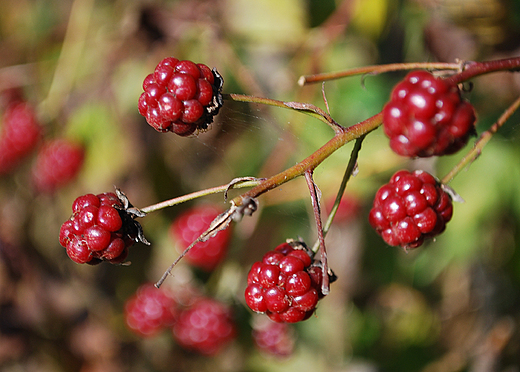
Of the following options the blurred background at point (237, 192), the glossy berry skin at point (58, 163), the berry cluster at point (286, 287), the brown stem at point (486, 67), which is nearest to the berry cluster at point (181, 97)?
the berry cluster at point (286, 287)

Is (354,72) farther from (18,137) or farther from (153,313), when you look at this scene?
(18,137)

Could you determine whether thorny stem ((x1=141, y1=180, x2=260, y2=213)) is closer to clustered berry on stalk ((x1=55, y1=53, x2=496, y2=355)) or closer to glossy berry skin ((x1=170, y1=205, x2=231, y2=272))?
clustered berry on stalk ((x1=55, y1=53, x2=496, y2=355))

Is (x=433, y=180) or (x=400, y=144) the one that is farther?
(x=433, y=180)

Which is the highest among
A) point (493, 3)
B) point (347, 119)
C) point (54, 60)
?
point (54, 60)

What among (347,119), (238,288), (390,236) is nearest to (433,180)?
(390,236)

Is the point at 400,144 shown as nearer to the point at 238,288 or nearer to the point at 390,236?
the point at 390,236

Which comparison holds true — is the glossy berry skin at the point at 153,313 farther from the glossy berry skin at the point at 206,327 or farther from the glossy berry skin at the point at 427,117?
the glossy berry skin at the point at 427,117
